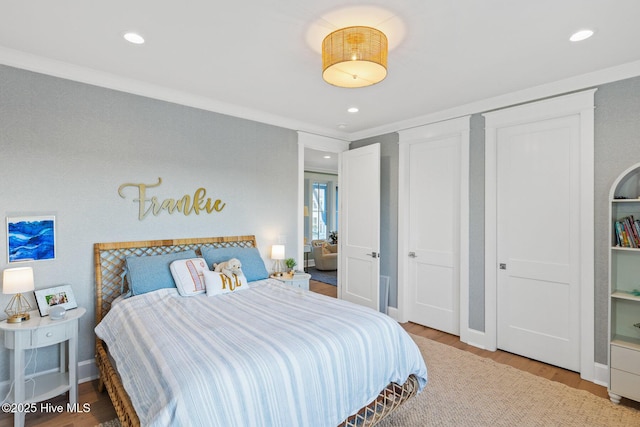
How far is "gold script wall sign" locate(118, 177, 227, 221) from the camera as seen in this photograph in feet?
10.1

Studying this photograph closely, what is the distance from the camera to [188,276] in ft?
9.48

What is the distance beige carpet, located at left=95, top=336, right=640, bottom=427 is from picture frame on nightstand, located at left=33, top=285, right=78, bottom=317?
38.0 inches

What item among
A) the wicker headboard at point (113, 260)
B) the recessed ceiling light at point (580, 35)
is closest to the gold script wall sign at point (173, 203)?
the wicker headboard at point (113, 260)

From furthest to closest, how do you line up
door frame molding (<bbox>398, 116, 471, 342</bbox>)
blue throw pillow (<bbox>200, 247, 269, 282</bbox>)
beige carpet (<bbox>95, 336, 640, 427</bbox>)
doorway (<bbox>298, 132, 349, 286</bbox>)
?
doorway (<bbox>298, 132, 349, 286</bbox>), door frame molding (<bbox>398, 116, 471, 342</bbox>), blue throw pillow (<bbox>200, 247, 269, 282</bbox>), beige carpet (<bbox>95, 336, 640, 427</bbox>)

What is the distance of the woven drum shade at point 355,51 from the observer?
1.95 m

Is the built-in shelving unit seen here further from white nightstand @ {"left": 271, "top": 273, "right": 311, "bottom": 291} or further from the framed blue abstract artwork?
the framed blue abstract artwork

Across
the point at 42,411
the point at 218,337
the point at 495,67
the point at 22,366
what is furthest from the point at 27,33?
the point at 495,67

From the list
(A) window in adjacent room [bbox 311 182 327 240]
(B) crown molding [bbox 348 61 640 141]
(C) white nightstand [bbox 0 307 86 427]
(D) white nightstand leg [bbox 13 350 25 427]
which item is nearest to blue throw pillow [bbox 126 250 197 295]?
(C) white nightstand [bbox 0 307 86 427]

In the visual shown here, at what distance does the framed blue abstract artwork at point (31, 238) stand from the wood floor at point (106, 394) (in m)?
1.14

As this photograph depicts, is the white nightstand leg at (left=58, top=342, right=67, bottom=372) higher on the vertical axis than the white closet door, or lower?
lower

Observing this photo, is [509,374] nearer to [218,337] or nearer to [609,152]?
[609,152]

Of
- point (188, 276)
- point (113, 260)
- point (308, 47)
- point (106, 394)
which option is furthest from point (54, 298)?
point (308, 47)

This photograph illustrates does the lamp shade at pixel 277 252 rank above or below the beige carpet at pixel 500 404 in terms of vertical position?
above

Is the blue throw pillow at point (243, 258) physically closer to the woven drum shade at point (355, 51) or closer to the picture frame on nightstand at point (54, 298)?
the picture frame on nightstand at point (54, 298)
